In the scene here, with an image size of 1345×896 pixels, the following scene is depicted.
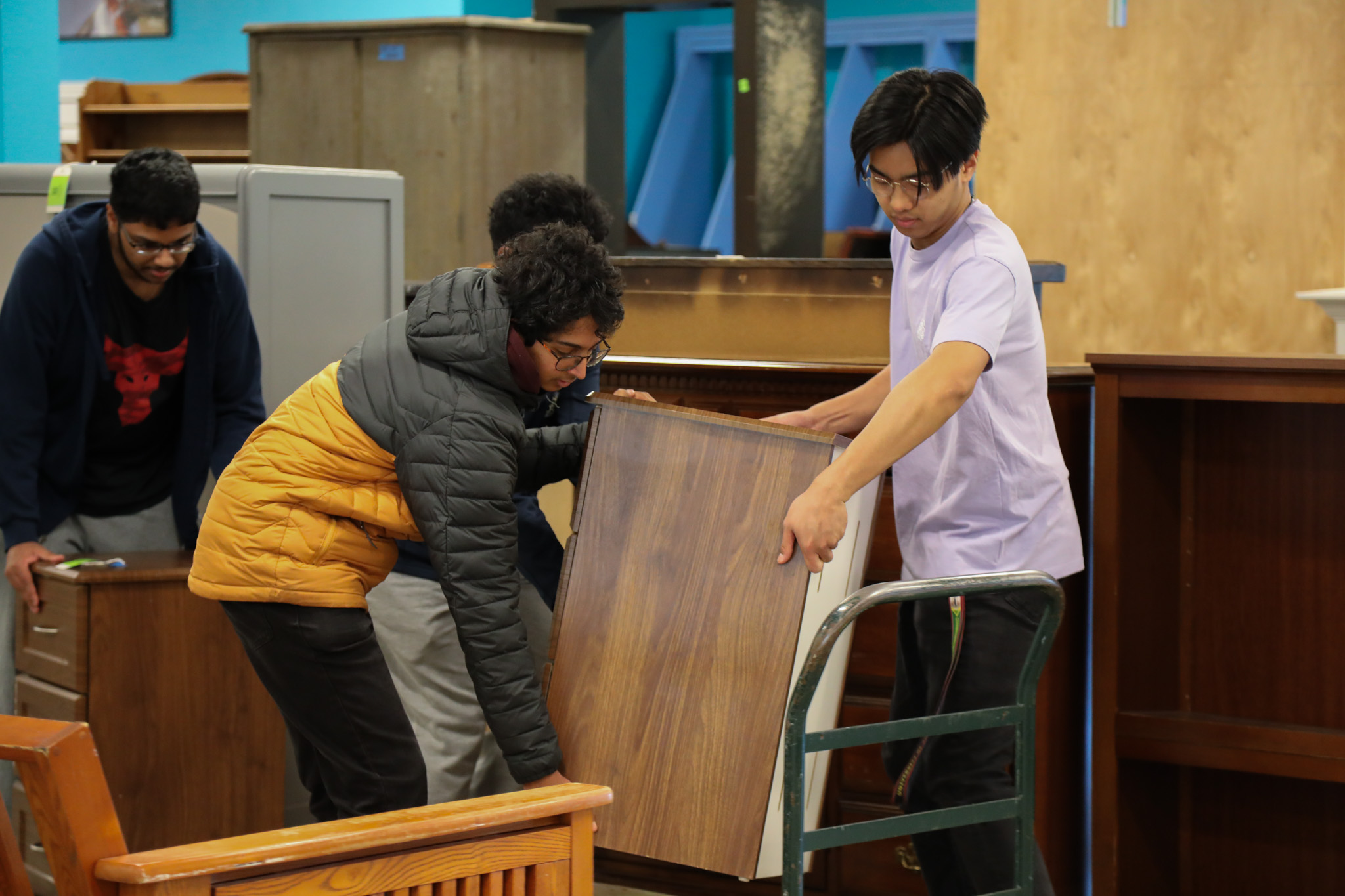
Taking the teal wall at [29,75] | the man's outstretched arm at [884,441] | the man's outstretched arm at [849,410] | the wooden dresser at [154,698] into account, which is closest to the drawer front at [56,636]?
the wooden dresser at [154,698]

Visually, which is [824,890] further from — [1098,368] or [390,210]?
[390,210]

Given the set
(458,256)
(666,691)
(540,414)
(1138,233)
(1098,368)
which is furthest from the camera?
(458,256)

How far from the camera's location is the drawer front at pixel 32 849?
2891mm

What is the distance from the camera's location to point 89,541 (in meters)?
2.97

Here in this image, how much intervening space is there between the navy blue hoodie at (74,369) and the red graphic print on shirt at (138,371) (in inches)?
1.2

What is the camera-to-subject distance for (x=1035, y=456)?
6.51 ft

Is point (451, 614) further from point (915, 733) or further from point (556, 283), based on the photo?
point (915, 733)

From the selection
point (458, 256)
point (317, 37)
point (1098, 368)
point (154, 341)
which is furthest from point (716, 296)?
point (317, 37)

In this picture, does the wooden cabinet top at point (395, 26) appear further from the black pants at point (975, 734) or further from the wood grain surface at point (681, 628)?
the black pants at point (975, 734)

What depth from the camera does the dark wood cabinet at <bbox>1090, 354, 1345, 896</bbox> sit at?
2.73 m

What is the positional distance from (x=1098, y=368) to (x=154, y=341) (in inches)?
77.8

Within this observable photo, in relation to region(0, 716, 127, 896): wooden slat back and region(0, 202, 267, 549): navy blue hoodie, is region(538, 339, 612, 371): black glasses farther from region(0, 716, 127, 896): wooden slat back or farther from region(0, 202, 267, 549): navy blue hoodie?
region(0, 202, 267, 549): navy blue hoodie

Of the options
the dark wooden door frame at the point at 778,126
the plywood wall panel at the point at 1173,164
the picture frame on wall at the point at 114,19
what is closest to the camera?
the plywood wall panel at the point at 1173,164

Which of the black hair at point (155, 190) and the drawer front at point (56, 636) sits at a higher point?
the black hair at point (155, 190)
